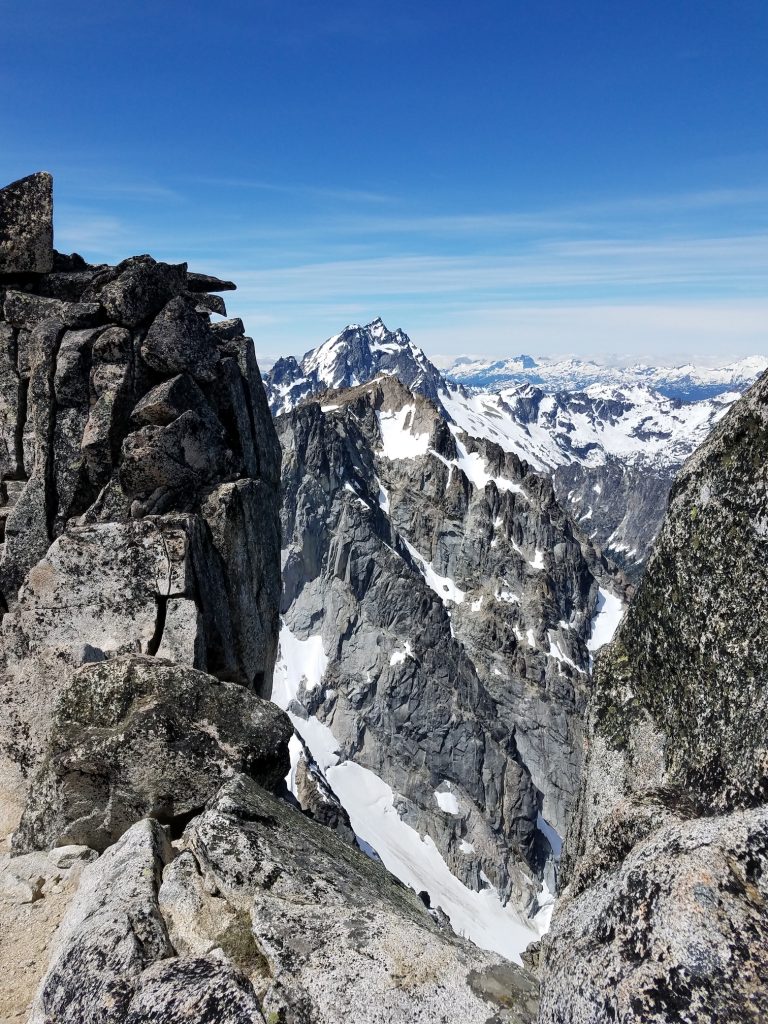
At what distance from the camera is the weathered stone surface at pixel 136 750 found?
10.4 meters

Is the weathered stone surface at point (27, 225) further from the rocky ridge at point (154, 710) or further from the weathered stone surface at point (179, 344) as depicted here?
the weathered stone surface at point (179, 344)

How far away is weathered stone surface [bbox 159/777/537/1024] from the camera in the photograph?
21.9ft

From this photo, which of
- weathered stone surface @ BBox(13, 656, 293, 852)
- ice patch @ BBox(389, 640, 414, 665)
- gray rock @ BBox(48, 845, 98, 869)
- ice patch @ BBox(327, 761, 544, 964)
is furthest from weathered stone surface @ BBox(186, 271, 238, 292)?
ice patch @ BBox(389, 640, 414, 665)

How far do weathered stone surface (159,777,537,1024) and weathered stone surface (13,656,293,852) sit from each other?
105cm

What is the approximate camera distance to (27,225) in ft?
66.0

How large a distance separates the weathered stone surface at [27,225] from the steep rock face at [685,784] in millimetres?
20142

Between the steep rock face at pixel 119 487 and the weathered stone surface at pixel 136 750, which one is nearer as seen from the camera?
the weathered stone surface at pixel 136 750

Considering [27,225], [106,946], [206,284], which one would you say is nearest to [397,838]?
[206,284]

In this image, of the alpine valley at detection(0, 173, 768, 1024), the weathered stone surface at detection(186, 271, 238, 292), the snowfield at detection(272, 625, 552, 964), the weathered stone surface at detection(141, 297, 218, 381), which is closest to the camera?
the alpine valley at detection(0, 173, 768, 1024)

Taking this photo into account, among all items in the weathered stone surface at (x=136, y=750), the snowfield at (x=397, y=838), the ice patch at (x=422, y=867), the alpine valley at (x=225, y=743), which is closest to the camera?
the alpine valley at (x=225, y=743)

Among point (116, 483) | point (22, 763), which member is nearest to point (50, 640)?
point (22, 763)

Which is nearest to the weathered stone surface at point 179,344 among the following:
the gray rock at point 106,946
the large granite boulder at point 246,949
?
the large granite boulder at point 246,949

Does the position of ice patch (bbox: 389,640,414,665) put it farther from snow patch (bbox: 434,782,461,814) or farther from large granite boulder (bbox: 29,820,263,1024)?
large granite boulder (bbox: 29,820,263,1024)

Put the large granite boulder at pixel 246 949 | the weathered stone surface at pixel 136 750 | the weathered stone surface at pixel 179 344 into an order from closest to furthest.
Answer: the large granite boulder at pixel 246 949 → the weathered stone surface at pixel 136 750 → the weathered stone surface at pixel 179 344
